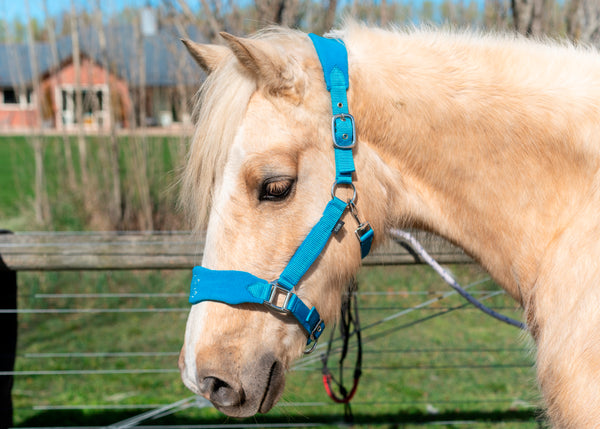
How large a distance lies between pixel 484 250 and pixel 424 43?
2.51 ft

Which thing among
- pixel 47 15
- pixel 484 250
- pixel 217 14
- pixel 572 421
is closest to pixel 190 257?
pixel 484 250

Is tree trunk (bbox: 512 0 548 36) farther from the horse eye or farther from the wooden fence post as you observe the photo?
the wooden fence post

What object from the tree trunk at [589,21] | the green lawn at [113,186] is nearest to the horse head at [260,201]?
the tree trunk at [589,21]

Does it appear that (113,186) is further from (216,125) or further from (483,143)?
(483,143)

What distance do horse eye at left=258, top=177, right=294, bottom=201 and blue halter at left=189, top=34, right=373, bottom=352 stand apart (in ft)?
0.49

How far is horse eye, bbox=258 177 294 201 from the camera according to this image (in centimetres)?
162

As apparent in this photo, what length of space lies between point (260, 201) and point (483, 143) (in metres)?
0.77

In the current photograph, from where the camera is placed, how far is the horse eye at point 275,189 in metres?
1.62

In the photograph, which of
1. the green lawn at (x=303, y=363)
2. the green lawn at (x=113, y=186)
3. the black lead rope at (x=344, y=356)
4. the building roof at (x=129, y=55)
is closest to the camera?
the black lead rope at (x=344, y=356)

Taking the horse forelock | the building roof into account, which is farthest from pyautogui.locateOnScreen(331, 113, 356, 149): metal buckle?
the building roof

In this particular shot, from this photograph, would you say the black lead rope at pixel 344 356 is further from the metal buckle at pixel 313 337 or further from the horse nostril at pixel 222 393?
the horse nostril at pixel 222 393

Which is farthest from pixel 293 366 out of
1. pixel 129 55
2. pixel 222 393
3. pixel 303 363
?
pixel 129 55

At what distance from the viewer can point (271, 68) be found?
1.62m

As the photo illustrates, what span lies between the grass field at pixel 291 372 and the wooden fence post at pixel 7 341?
143 millimetres
